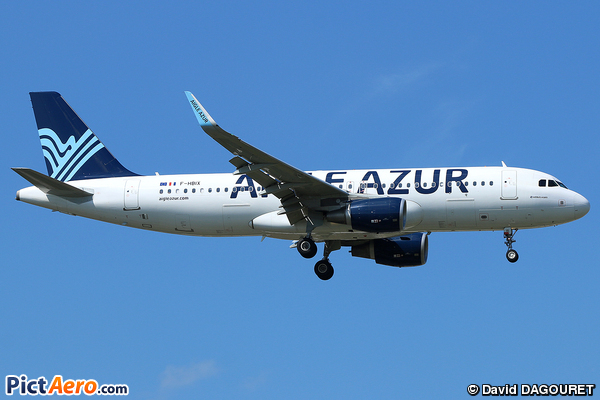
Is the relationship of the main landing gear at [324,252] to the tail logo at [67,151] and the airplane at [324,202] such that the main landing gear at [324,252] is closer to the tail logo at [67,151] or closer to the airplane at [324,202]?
the airplane at [324,202]

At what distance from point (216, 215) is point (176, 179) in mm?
2994

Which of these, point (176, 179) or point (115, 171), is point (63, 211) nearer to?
point (115, 171)

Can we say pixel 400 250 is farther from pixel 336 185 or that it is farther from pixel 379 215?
pixel 379 215

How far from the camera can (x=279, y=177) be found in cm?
3294

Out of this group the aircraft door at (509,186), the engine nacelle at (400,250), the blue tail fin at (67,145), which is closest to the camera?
the aircraft door at (509,186)

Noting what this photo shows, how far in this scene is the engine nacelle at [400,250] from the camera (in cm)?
3738

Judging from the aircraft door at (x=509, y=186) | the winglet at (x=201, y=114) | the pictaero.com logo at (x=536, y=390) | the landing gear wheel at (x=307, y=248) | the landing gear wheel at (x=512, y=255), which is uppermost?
the aircraft door at (x=509, y=186)

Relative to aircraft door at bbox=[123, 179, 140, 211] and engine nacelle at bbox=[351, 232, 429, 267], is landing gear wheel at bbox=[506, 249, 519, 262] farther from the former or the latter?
aircraft door at bbox=[123, 179, 140, 211]

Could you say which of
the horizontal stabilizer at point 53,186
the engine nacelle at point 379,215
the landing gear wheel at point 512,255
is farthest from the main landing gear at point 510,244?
the horizontal stabilizer at point 53,186

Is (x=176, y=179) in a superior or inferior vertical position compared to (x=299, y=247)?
superior

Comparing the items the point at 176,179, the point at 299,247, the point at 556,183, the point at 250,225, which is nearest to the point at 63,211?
the point at 176,179

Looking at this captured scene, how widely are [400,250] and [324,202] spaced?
18.3 feet

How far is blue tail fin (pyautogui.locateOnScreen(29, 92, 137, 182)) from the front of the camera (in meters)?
39.1

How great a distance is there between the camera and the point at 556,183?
1350 inches
